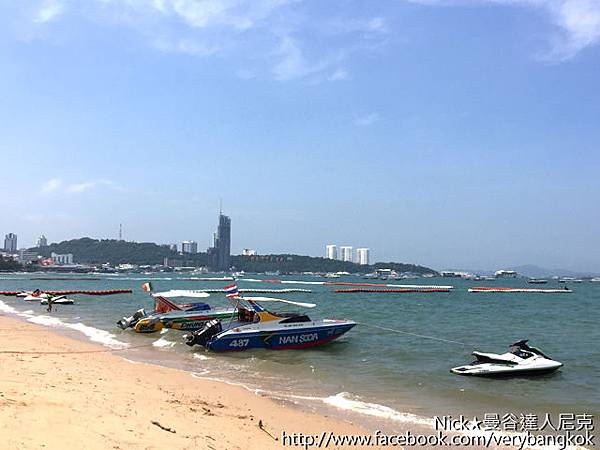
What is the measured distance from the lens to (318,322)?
79.2 feet

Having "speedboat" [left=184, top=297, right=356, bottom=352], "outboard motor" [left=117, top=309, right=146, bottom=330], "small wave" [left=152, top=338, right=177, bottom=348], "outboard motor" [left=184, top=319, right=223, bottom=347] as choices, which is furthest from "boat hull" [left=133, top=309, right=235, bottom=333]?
"outboard motor" [left=184, top=319, right=223, bottom=347]

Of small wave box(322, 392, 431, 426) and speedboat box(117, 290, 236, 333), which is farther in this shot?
speedboat box(117, 290, 236, 333)

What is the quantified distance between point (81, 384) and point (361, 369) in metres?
9.41

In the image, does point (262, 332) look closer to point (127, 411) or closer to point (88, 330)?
point (88, 330)

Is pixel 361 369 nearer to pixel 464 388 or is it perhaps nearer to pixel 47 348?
pixel 464 388

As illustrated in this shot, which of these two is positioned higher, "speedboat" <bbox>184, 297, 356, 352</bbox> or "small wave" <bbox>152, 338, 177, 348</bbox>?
"speedboat" <bbox>184, 297, 356, 352</bbox>

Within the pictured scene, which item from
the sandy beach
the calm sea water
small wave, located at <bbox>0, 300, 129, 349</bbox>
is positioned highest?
the sandy beach

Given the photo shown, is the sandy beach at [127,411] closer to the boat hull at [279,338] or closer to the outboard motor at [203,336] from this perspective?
the boat hull at [279,338]

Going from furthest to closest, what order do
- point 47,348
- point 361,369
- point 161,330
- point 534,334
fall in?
point 534,334
point 161,330
point 47,348
point 361,369

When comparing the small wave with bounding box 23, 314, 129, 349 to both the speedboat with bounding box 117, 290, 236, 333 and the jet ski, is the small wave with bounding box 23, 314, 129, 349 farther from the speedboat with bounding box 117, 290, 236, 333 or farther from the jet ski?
the jet ski

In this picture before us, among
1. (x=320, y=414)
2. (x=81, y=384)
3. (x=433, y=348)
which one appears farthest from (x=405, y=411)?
(x=433, y=348)

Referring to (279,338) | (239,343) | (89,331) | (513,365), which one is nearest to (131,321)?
(89,331)

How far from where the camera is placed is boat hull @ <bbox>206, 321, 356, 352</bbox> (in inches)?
855

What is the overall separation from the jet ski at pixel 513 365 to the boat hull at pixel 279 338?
23.9 feet
